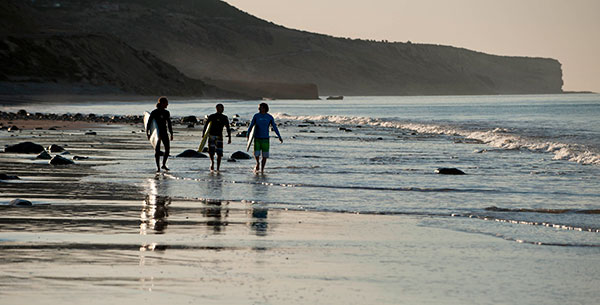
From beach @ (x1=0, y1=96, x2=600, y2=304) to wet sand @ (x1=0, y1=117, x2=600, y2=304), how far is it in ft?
0.05

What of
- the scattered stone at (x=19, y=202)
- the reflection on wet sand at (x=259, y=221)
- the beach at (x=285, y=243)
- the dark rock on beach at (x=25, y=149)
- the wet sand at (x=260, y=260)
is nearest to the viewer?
the wet sand at (x=260, y=260)

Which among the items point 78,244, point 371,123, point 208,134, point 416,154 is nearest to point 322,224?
point 78,244

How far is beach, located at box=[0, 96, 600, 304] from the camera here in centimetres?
757

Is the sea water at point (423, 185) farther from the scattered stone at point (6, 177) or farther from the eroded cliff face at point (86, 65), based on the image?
the eroded cliff face at point (86, 65)

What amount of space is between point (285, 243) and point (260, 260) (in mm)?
1099

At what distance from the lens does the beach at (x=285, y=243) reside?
7566 mm

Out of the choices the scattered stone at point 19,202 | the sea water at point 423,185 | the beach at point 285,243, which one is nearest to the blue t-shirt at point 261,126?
the sea water at point 423,185

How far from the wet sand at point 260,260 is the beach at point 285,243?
0.7 inches

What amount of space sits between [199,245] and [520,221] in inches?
165

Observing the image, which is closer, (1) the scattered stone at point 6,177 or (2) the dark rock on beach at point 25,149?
(1) the scattered stone at point 6,177

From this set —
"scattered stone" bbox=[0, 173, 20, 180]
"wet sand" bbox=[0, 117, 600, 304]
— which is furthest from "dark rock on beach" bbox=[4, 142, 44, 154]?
"wet sand" bbox=[0, 117, 600, 304]

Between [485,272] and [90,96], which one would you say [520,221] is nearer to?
[485,272]

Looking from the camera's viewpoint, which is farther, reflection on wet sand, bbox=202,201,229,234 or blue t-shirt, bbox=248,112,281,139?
blue t-shirt, bbox=248,112,281,139

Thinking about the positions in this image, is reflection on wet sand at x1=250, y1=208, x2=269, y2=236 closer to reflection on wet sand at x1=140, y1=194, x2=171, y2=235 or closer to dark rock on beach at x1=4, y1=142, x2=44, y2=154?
reflection on wet sand at x1=140, y1=194, x2=171, y2=235
